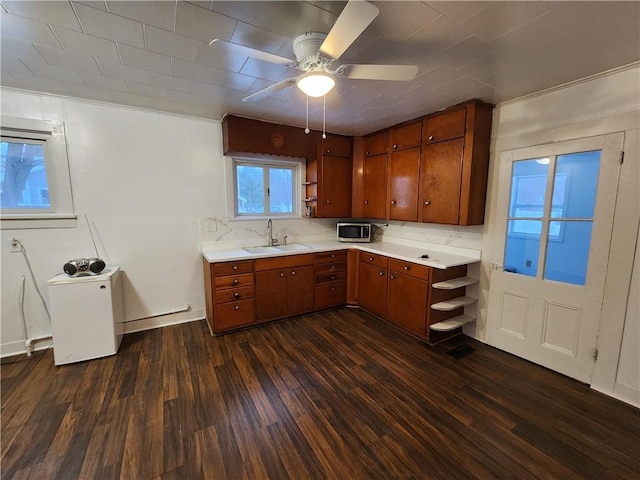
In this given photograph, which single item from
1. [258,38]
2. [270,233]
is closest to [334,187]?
[270,233]

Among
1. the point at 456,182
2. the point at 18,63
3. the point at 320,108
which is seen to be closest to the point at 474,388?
the point at 456,182

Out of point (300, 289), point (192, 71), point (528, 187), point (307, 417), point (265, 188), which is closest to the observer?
point (307, 417)

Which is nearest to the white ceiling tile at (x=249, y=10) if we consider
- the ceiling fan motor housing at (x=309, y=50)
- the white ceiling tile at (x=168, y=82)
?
the ceiling fan motor housing at (x=309, y=50)

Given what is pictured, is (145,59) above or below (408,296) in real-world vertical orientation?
above

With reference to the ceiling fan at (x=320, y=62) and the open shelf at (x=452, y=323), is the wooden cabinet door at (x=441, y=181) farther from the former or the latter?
the ceiling fan at (x=320, y=62)

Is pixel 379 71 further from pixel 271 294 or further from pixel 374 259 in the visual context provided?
pixel 271 294

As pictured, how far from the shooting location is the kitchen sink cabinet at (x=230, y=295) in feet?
9.39

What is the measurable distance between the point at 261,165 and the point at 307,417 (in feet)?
9.55

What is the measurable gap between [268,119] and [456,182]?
86.0 inches

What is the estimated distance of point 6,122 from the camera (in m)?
2.34

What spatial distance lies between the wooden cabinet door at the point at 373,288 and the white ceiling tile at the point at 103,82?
10.0ft

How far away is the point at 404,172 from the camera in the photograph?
3.26 m

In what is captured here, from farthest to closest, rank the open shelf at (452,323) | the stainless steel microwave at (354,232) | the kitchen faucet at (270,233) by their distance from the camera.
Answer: the stainless steel microwave at (354,232)
the kitchen faucet at (270,233)
the open shelf at (452,323)

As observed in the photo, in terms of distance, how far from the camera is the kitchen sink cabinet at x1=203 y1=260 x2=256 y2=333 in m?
2.86
